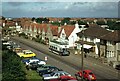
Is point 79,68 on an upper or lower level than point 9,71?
lower

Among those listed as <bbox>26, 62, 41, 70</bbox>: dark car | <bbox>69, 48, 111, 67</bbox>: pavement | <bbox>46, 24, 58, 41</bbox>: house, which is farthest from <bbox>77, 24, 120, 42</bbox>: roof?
<bbox>26, 62, 41, 70</bbox>: dark car

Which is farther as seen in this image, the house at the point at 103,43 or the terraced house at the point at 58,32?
the terraced house at the point at 58,32

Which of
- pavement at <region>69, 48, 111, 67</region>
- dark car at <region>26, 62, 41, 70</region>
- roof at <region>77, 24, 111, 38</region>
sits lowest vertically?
pavement at <region>69, 48, 111, 67</region>

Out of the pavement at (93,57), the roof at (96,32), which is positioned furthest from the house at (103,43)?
the pavement at (93,57)

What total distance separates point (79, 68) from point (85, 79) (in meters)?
7.00

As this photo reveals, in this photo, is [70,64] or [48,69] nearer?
[48,69]

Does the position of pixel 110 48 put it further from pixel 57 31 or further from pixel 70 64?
pixel 57 31

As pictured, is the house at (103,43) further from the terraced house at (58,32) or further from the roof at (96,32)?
the terraced house at (58,32)

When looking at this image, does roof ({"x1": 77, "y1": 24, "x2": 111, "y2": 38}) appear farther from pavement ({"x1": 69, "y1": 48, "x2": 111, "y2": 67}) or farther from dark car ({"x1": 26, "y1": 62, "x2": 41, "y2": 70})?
dark car ({"x1": 26, "y1": 62, "x2": 41, "y2": 70})

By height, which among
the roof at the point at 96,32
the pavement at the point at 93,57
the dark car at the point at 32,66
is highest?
the roof at the point at 96,32

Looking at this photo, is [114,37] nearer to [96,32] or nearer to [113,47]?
[113,47]

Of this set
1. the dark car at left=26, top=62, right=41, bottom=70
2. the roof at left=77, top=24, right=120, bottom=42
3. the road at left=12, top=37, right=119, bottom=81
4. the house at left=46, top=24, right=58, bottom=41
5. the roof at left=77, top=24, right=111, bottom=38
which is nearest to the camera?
the road at left=12, top=37, right=119, bottom=81

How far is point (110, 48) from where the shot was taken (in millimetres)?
40594

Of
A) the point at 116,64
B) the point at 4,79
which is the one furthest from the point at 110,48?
the point at 4,79
